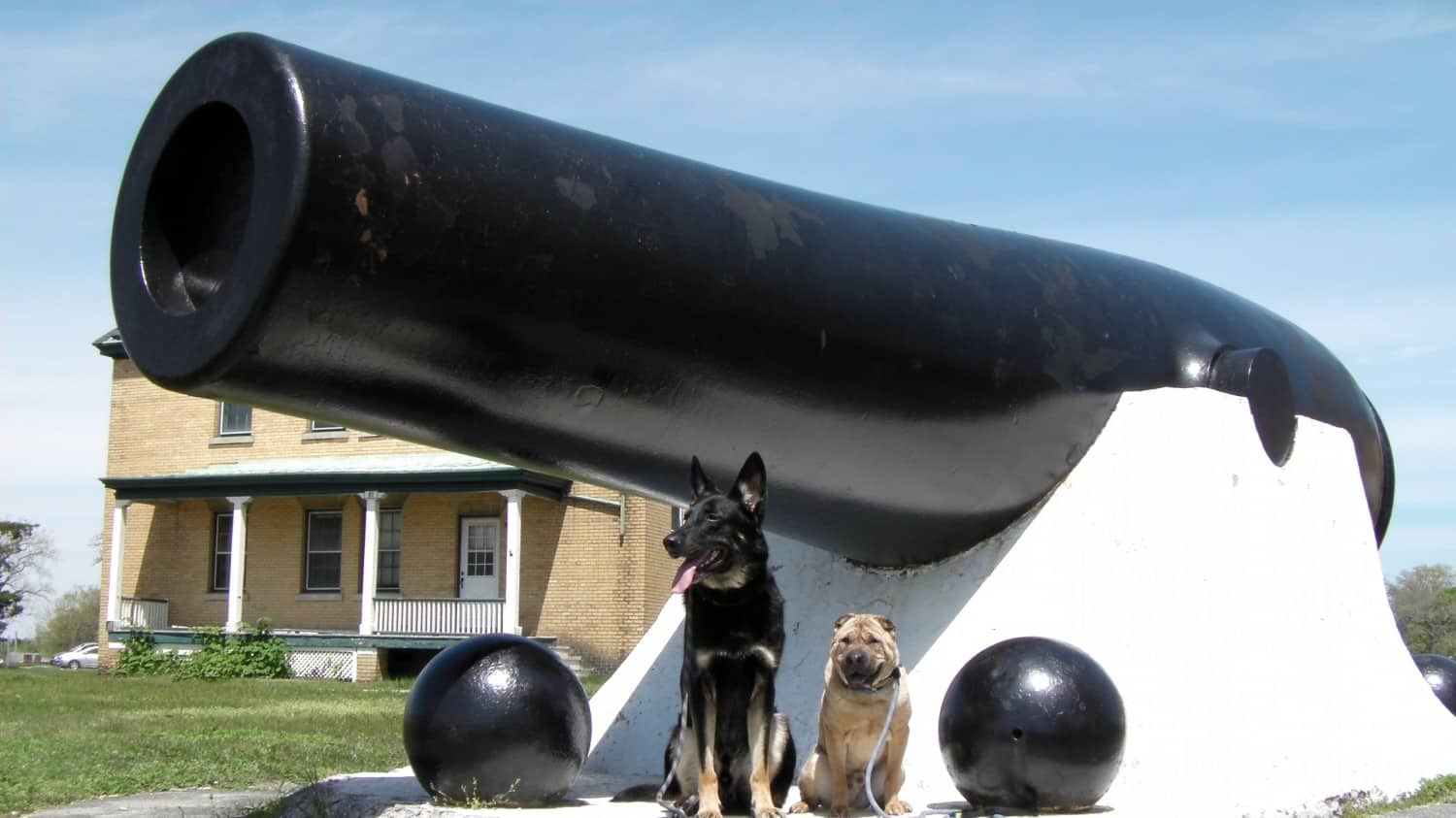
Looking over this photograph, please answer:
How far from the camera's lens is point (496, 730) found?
5.30 meters

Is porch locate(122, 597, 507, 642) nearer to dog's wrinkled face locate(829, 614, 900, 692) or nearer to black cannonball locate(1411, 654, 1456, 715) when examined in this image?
black cannonball locate(1411, 654, 1456, 715)

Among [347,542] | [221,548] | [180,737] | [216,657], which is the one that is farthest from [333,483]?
[180,737]

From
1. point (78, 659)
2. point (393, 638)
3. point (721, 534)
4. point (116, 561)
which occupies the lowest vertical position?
Result: point (78, 659)

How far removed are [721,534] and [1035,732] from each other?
1.28 m

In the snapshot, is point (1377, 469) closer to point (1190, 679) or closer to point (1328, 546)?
point (1328, 546)

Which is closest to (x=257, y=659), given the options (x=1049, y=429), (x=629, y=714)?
(x=629, y=714)

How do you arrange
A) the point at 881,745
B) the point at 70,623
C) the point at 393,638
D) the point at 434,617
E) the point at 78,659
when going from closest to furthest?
the point at 881,745 < the point at 393,638 < the point at 434,617 < the point at 78,659 < the point at 70,623

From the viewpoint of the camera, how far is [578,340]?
4.31 m

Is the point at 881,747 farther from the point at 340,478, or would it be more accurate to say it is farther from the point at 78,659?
the point at 78,659

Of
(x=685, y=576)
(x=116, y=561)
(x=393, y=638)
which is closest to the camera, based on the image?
(x=685, y=576)

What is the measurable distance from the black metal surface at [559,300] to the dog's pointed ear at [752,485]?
239 mm

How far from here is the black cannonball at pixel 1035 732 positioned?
4973 millimetres

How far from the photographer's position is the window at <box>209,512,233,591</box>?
27.1 meters

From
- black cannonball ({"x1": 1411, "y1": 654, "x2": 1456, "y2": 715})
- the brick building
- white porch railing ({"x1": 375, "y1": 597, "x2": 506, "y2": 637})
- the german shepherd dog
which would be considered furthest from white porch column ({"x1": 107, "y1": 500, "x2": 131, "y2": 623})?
the german shepherd dog
